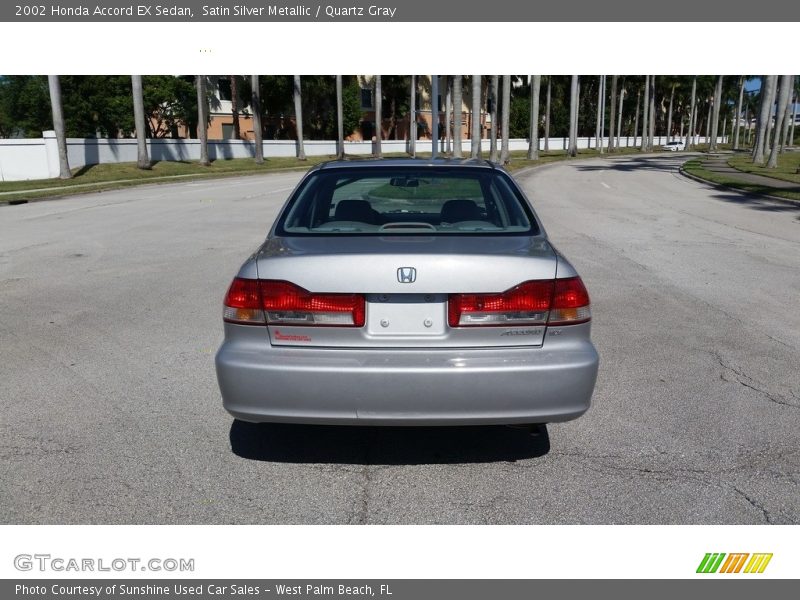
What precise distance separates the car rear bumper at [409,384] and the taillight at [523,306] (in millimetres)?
137

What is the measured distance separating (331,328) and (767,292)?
696cm

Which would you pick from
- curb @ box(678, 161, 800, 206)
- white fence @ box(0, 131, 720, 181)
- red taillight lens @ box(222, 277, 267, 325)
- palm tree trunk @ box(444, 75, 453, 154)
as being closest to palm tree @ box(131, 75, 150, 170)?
white fence @ box(0, 131, 720, 181)

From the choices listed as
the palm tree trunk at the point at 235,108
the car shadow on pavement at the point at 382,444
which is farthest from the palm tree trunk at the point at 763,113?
the car shadow on pavement at the point at 382,444

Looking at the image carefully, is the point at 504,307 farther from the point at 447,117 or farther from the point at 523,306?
the point at 447,117

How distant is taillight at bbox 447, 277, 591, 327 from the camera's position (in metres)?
3.74

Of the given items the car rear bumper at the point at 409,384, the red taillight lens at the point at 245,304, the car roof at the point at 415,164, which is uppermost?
the car roof at the point at 415,164

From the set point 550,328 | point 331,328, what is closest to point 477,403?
point 550,328

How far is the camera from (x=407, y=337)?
373cm

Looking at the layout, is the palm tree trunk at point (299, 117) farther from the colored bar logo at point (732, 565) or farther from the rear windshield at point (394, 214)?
the colored bar logo at point (732, 565)

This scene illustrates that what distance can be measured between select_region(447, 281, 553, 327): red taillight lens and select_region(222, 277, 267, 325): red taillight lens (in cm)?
95

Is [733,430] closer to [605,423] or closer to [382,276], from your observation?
[605,423]

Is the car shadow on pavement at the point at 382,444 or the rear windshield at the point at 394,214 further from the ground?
the rear windshield at the point at 394,214

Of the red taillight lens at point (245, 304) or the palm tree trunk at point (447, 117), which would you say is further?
the palm tree trunk at point (447, 117)

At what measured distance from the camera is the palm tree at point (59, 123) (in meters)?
31.2
